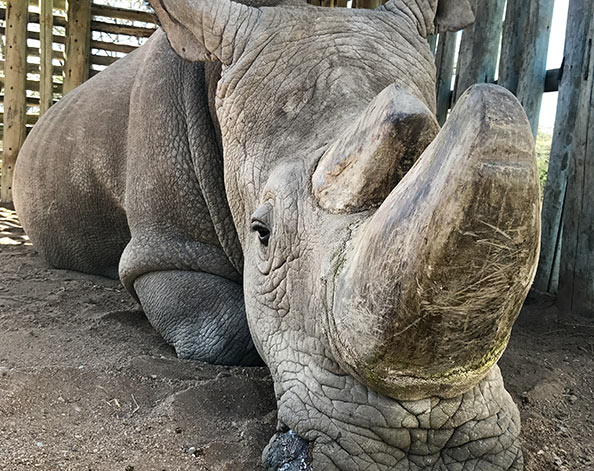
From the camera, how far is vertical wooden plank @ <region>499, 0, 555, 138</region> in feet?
15.3

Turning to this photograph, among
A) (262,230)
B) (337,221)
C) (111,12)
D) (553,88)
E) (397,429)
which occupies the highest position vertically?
(111,12)

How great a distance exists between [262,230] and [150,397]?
2.61 ft

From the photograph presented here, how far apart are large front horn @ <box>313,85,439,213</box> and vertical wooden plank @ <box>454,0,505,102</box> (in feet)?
11.9

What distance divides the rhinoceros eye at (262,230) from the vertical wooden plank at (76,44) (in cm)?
876

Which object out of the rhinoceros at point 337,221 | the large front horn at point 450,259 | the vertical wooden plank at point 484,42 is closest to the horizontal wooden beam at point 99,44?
the vertical wooden plank at point 484,42

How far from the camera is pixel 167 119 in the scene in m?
3.62

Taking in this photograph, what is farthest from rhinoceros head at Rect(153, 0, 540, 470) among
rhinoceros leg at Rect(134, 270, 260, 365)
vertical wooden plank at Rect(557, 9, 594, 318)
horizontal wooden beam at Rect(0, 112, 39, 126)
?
horizontal wooden beam at Rect(0, 112, 39, 126)

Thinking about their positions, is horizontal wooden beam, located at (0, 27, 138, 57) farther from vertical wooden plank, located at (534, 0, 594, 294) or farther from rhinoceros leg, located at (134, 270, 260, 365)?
vertical wooden plank, located at (534, 0, 594, 294)

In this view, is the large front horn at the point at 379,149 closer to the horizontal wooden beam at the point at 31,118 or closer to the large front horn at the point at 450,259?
the large front horn at the point at 450,259

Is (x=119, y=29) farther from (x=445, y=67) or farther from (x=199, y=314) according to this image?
(x=199, y=314)

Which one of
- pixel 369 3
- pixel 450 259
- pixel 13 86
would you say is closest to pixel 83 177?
pixel 450 259

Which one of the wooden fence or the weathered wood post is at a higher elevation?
the weathered wood post

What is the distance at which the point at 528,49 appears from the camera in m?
4.73

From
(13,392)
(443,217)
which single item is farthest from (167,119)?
(443,217)
